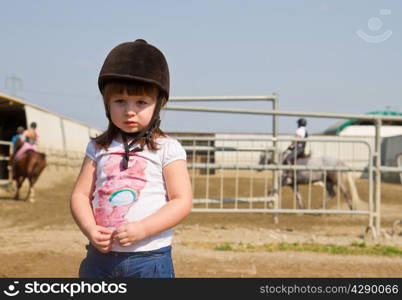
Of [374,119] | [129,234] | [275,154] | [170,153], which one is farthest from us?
[275,154]

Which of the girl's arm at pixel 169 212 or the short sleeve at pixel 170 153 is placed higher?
the short sleeve at pixel 170 153

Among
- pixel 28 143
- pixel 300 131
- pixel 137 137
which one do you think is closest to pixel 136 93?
pixel 137 137

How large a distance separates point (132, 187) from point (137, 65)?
1.50 ft

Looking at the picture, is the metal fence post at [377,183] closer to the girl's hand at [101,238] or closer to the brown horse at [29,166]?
the girl's hand at [101,238]

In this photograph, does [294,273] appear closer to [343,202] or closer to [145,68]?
[145,68]

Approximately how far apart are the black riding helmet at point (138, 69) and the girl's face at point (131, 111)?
0.12 feet

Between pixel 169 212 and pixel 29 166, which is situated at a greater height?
pixel 169 212

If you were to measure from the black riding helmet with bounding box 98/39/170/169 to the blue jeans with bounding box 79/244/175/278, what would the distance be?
33cm

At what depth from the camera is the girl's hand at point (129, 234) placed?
166 cm

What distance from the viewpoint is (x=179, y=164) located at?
1.89 m

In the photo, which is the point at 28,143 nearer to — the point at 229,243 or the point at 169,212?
the point at 229,243

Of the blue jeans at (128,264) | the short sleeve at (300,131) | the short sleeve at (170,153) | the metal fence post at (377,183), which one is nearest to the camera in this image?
the blue jeans at (128,264)

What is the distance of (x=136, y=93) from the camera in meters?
1.83

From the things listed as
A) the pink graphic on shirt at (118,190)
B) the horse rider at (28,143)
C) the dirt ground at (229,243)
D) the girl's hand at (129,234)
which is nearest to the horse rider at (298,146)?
the dirt ground at (229,243)
